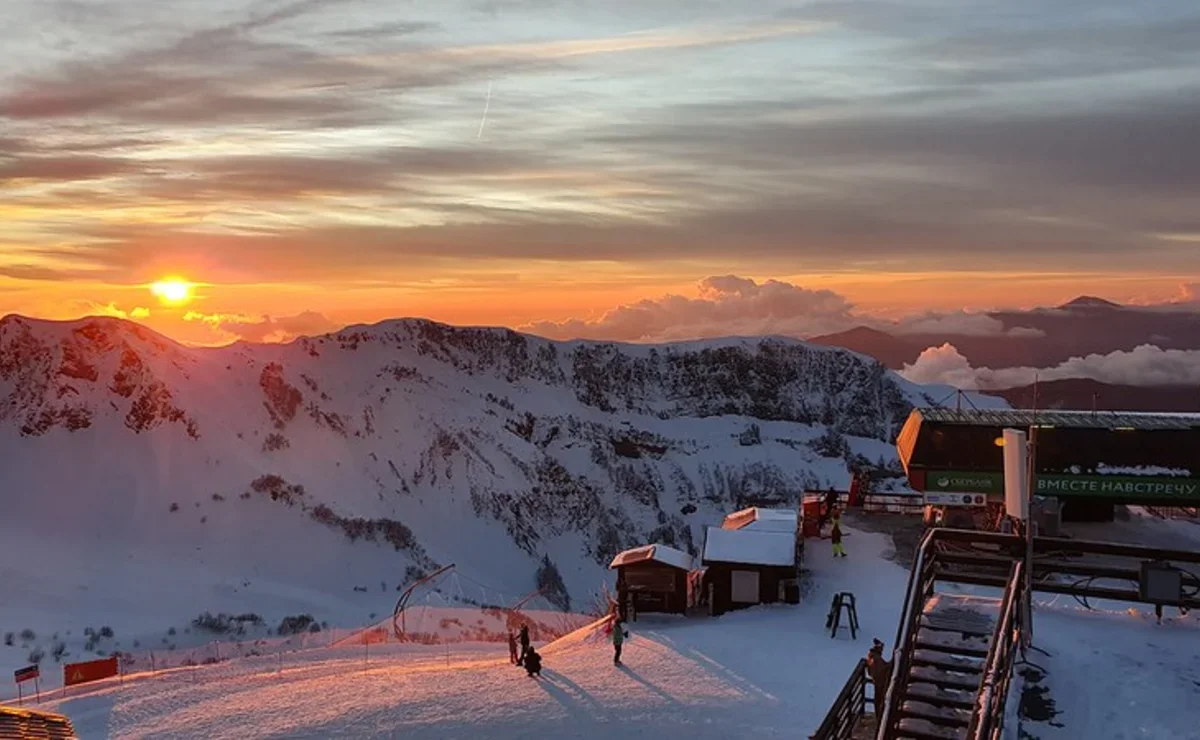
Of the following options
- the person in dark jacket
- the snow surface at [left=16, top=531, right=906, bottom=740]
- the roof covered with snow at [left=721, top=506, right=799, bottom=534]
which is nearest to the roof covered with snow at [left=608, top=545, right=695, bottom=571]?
the snow surface at [left=16, top=531, right=906, bottom=740]

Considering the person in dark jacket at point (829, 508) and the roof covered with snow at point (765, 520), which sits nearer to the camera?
the roof covered with snow at point (765, 520)

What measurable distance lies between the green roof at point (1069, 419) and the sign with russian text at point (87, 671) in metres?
28.3

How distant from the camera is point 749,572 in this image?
99.3 ft

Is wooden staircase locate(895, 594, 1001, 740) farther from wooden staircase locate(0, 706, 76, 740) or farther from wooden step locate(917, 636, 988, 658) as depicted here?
wooden staircase locate(0, 706, 76, 740)

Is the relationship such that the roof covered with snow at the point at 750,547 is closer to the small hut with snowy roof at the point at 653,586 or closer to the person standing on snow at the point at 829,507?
the small hut with snowy roof at the point at 653,586

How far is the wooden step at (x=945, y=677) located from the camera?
9.96 meters

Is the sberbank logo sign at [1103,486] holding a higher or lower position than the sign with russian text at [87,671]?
higher

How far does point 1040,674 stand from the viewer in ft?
Result: 34.7

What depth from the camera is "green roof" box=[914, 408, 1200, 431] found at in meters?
31.7

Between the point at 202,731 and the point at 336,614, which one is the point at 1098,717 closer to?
the point at 202,731

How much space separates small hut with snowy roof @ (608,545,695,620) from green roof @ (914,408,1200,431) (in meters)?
10.6

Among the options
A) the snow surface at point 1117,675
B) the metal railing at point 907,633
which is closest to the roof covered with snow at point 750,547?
the snow surface at point 1117,675

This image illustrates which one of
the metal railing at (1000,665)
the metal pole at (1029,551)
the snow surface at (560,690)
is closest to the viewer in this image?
the metal railing at (1000,665)

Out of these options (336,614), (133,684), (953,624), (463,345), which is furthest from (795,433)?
(953,624)
